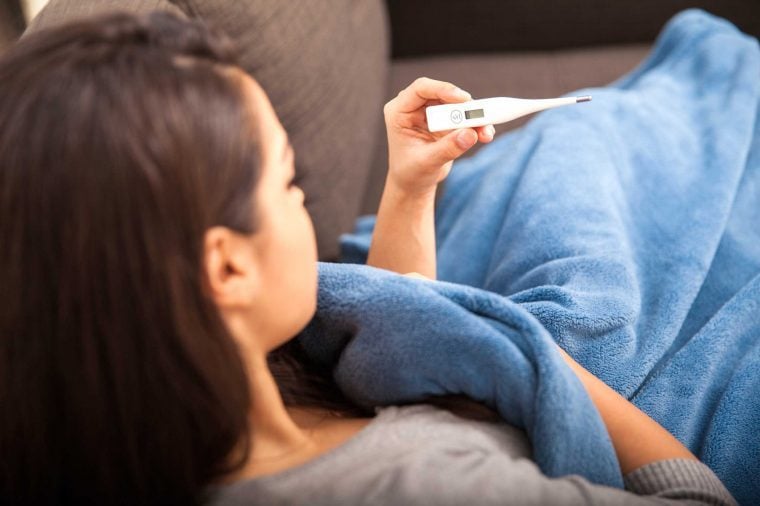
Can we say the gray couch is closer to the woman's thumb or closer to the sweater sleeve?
the woman's thumb

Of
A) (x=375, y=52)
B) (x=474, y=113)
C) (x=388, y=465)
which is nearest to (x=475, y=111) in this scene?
(x=474, y=113)

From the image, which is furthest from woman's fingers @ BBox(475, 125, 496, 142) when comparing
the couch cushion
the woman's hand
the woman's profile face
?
the couch cushion

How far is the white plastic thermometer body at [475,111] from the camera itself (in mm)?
707

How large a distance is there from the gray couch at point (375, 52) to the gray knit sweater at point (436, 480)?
17.9 inches

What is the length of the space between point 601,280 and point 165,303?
48 centimetres

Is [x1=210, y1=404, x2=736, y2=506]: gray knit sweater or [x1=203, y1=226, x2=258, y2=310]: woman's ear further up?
[x1=203, y1=226, x2=258, y2=310]: woman's ear

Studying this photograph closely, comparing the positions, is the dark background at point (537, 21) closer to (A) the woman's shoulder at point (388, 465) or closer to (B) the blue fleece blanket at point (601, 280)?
(B) the blue fleece blanket at point (601, 280)

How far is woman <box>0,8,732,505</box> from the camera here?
0.45 metres

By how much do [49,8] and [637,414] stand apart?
68cm

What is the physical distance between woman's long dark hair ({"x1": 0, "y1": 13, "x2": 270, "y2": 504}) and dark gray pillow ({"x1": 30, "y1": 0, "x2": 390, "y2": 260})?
0.28m

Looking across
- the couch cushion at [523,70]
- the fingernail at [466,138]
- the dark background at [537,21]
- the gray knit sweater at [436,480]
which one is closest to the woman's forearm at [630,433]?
the gray knit sweater at [436,480]

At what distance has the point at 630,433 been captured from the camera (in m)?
0.63

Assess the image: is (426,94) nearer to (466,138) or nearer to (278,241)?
(466,138)

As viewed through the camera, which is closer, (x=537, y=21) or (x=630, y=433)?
(x=630, y=433)
